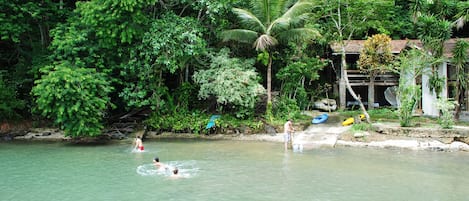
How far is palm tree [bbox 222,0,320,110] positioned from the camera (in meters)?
19.2

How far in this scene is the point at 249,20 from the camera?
768 inches

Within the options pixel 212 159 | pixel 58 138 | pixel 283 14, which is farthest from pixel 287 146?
pixel 58 138

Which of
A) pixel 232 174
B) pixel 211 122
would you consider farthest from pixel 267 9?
pixel 232 174

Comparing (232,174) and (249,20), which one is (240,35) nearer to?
(249,20)

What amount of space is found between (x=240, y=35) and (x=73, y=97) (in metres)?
7.60

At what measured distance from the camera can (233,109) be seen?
2053 centimetres

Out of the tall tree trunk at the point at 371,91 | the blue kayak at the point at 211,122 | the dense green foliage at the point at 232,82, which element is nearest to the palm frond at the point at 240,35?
the dense green foliage at the point at 232,82

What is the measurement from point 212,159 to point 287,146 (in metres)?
3.44

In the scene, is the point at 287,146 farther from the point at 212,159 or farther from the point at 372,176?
the point at 372,176

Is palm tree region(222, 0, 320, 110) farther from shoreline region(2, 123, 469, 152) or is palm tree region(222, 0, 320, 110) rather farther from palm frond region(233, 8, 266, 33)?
shoreline region(2, 123, 469, 152)

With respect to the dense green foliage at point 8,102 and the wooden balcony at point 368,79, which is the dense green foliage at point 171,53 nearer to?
the dense green foliage at point 8,102

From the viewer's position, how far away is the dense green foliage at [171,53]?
17.5 meters

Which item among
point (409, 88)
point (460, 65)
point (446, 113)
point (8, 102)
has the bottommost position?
point (446, 113)

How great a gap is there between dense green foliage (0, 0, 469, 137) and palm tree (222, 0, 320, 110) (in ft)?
0.16
